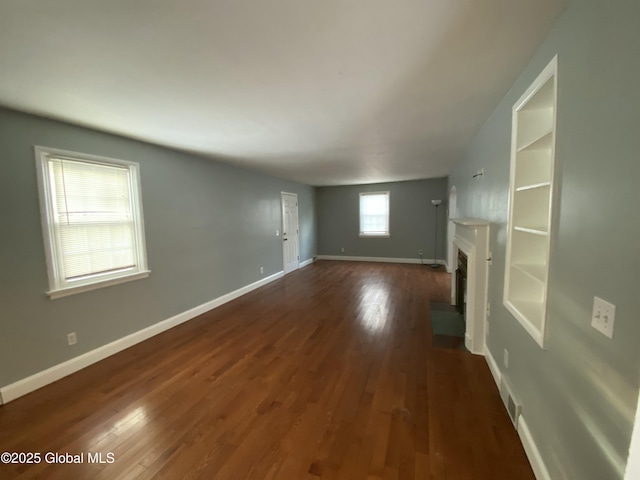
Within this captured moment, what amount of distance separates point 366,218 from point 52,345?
7.15 m

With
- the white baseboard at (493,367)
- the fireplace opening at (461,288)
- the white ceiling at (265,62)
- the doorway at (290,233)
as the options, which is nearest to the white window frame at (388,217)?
the doorway at (290,233)

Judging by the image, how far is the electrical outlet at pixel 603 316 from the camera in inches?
36.2

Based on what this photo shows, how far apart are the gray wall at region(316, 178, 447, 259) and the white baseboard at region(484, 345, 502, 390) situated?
16.4 feet

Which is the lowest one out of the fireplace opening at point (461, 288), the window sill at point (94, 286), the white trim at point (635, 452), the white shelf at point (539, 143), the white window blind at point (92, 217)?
the fireplace opening at point (461, 288)

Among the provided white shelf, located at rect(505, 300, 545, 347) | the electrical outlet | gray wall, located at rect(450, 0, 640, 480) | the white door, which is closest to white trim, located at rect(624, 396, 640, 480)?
gray wall, located at rect(450, 0, 640, 480)

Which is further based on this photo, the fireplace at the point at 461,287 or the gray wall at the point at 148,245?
the fireplace at the point at 461,287

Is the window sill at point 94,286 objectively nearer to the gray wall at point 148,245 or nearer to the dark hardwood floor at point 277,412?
the gray wall at point 148,245

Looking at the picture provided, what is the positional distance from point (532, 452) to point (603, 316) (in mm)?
1136

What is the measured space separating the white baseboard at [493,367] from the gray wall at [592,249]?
714mm

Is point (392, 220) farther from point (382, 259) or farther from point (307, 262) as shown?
point (307, 262)

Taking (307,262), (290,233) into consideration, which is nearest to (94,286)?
(290,233)

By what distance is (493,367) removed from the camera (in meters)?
2.42

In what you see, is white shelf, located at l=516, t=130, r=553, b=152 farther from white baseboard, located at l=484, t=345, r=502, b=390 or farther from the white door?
the white door

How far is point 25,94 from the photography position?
1921 millimetres
